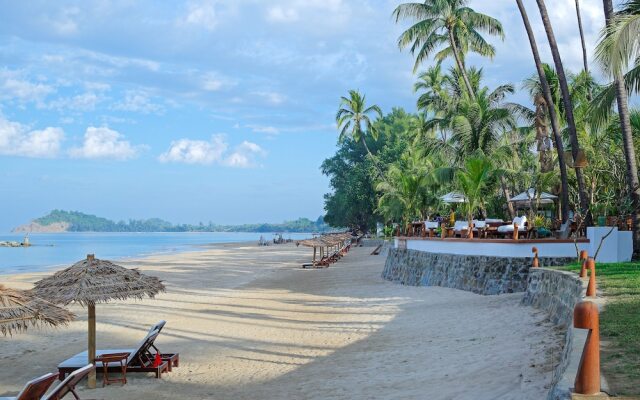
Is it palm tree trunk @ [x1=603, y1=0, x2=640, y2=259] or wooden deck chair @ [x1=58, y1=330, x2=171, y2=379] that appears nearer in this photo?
wooden deck chair @ [x1=58, y1=330, x2=171, y2=379]

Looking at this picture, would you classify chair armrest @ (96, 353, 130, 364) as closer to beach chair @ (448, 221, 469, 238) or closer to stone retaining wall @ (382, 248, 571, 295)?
stone retaining wall @ (382, 248, 571, 295)

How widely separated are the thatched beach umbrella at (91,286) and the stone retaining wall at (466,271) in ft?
30.8

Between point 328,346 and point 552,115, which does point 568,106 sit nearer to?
point 552,115

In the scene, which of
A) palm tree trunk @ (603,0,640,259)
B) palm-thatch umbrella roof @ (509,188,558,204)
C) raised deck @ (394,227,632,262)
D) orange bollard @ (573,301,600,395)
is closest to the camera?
orange bollard @ (573,301,600,395)

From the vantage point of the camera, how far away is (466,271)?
17.9m

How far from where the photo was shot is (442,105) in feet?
124

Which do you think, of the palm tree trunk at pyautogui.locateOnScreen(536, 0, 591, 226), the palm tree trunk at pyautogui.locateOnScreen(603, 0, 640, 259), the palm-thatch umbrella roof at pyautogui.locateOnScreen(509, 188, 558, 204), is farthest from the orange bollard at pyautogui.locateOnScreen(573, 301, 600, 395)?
the palm-thatch umbrella roof at pyautogui.locateOnScreen(509, 188, 558, 204)

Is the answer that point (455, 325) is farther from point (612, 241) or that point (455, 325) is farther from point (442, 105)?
point (442, 105)

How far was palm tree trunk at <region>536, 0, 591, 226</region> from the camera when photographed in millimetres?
18453

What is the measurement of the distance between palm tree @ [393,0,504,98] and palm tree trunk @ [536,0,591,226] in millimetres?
10218

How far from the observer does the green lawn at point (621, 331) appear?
504 cm

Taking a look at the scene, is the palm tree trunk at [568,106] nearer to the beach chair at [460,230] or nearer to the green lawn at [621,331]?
the beach chair at [460,230]

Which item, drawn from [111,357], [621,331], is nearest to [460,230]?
[111,357]

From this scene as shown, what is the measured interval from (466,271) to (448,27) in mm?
16788
